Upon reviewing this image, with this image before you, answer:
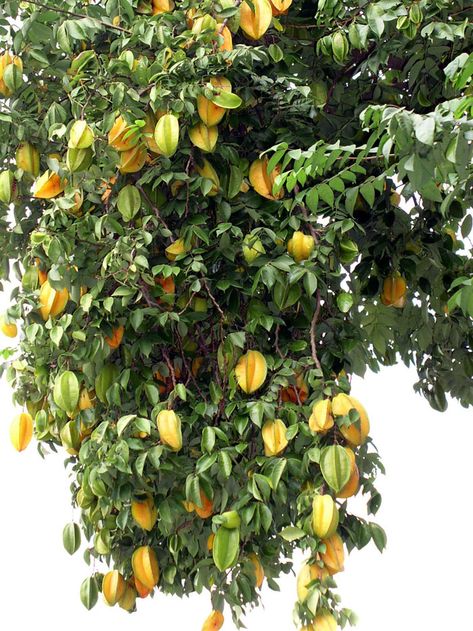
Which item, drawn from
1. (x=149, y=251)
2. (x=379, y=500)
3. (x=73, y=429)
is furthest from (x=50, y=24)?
(x=379, y=500)

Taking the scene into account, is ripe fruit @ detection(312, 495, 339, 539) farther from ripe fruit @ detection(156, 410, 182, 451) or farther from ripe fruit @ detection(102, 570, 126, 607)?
ripe fruit @ detection(102, 570, 126, 607)

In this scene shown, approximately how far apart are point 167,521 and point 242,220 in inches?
30.0

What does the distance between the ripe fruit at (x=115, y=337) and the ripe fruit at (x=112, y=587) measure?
64 cm

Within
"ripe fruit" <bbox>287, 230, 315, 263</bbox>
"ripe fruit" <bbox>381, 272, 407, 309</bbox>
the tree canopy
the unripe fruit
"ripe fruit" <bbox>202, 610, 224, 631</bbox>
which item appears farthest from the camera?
"ripe fruit" <bbox>381, 272, 407, 309</bbox>

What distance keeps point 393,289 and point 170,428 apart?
0.95 metres

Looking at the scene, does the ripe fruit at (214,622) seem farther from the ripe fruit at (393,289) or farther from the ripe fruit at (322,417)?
the ripe fruit at (393,289)

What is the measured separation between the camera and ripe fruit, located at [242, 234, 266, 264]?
99.3 inches

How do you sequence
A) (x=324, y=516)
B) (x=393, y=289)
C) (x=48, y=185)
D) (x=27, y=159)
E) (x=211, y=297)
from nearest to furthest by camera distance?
1. (x=324, y=516)
2. (x=211, y=297)
3. (x=48, y=185)
4. (x=27, y=159)
5. (x=393, y=289)

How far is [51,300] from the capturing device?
8.48 ft

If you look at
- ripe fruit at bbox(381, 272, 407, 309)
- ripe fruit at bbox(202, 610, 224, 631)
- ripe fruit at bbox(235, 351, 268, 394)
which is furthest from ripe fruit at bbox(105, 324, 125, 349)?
ripe fruit at bbox(381, 272, 407, 309)

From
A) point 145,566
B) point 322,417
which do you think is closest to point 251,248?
point 322,417

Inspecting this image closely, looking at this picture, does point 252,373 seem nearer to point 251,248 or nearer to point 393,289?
point 251,248

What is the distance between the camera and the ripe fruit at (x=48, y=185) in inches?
103

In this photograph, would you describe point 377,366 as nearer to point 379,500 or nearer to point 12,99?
point 379,500
